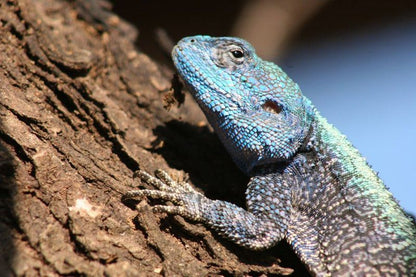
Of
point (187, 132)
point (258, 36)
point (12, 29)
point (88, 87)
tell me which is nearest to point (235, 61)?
point (187, 132)

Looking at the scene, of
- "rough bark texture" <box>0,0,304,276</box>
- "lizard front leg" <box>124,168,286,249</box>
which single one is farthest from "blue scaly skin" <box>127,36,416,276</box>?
"rough bark texture" <box>0,0,304,276</box>

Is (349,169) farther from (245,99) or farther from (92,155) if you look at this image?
(92,155)

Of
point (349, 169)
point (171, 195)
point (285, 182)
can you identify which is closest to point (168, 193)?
point (171, 195)

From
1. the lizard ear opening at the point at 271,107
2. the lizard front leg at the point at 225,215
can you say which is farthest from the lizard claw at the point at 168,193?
the lizard ear opening at the point at 271,107

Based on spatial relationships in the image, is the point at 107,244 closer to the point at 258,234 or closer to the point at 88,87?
the point at 258,234

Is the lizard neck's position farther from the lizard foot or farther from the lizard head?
the lizard foot
